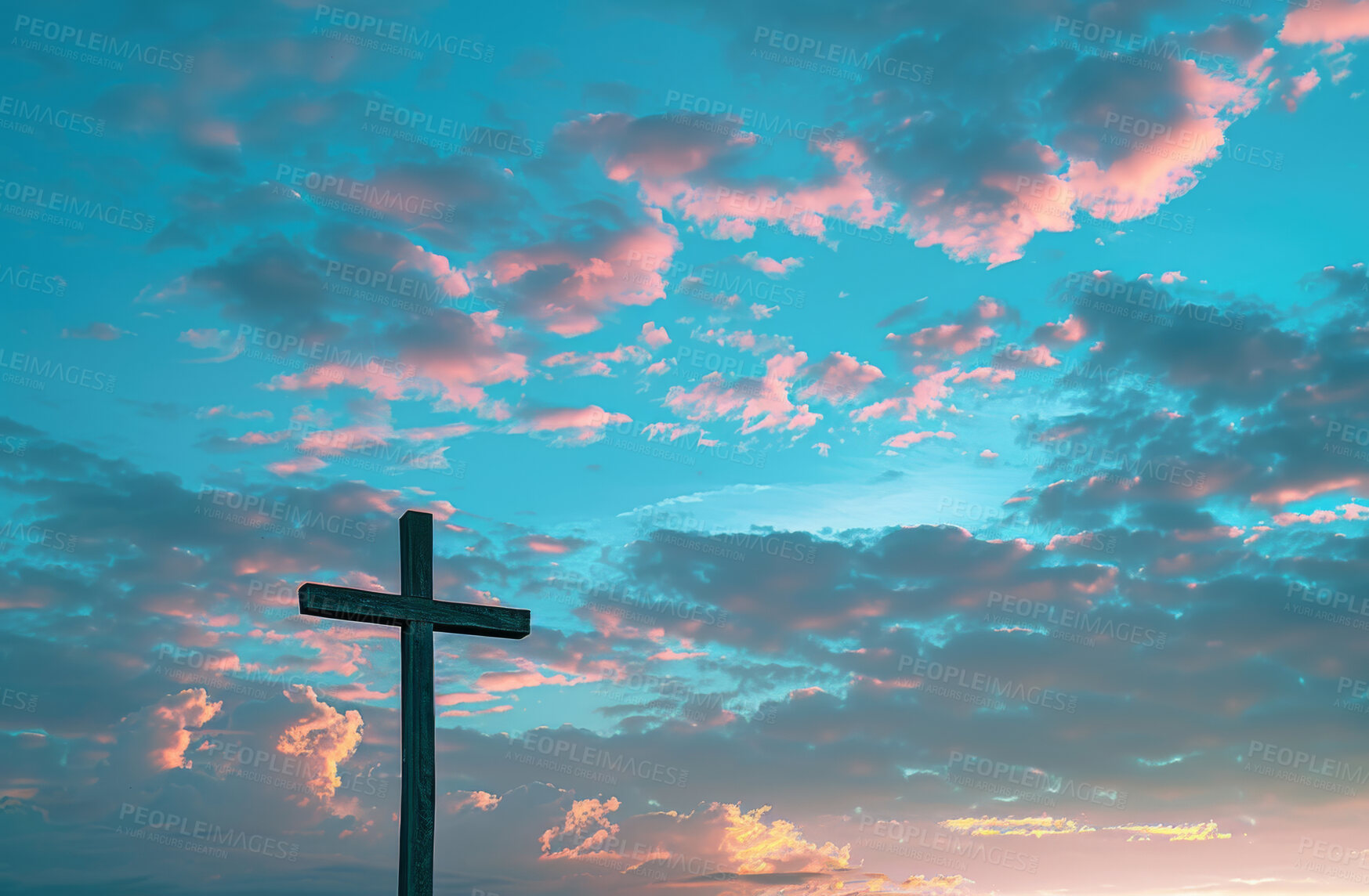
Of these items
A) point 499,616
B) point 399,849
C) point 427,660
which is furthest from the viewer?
point 499,616

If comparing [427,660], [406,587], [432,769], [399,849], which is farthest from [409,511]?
[399,849]

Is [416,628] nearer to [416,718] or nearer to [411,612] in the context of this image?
[411,612]

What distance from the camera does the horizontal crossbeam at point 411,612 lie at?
1084 centimetres

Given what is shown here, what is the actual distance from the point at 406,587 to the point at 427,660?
0.81 m

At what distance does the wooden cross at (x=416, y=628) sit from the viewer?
10.5 metres

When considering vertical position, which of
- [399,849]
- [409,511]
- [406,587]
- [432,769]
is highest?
[409,511]

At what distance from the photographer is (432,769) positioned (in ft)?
35.5

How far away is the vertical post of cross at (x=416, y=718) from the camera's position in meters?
10.4

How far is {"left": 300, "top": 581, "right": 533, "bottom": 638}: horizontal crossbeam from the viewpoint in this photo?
1084 cm

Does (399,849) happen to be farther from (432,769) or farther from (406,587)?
(406,587)

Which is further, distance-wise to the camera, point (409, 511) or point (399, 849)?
point (409, 511)

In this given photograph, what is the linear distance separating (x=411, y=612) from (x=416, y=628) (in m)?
0.18

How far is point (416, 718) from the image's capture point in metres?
11.0

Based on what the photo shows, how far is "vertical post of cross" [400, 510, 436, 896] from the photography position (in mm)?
10398
